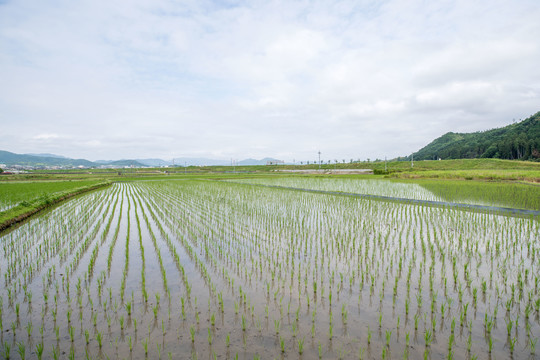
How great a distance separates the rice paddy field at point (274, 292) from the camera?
2.83 meters

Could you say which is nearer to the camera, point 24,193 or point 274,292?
point 274,292

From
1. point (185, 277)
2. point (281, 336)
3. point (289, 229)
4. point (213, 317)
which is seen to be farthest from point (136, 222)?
point (281, 336)

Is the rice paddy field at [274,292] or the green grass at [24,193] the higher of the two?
Result: the green grass at [24,193]

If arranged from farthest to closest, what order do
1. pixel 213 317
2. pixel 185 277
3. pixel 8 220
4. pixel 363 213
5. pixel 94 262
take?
pixel 363 213 → pixel 8 220 → pixel 94 262 → pixel 185 277 → pixel 213 317

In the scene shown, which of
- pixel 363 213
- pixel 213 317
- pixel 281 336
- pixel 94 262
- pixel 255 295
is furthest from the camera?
Answer: pixel 363 213

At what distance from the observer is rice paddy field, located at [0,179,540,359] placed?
9.30ft

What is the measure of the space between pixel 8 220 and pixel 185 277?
7717mm

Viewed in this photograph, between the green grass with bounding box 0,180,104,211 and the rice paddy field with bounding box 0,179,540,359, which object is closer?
the rice paddy field with bounding box 0,179,540,359

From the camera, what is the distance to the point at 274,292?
13.1 feet

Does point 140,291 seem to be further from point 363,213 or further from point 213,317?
point 363,213

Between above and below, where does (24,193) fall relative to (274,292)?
above

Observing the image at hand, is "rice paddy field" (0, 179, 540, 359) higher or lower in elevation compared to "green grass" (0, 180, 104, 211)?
lower

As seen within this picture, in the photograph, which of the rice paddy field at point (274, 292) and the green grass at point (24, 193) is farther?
the green grass at point (24, 193)

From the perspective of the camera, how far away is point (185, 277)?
4566 millimetres
